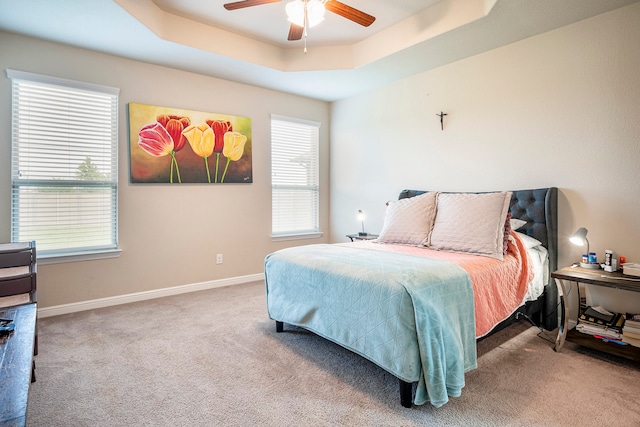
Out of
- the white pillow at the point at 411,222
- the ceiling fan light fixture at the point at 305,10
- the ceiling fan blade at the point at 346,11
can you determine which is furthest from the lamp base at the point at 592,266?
the ceiling fan light fixture at the point at 305,10

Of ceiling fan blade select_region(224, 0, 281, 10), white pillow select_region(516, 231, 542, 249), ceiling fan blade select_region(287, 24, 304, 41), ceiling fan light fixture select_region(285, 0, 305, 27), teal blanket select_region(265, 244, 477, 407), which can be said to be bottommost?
teal blanket select_region(265, 244, 477, 407)

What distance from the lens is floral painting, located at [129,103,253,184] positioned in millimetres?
3549

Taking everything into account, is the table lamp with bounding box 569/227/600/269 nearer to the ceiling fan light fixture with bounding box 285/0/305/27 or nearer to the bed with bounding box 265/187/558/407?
the bed with bounding box 265/187/558/407

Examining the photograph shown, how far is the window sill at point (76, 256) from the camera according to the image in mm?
3080

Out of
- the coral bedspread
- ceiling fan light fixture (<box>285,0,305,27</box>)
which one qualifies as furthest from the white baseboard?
ceiling fan light fixture (<box>285,0,305,27</box>)

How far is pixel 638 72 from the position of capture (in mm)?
2486

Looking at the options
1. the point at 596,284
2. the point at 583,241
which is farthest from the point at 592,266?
the point at 596,284

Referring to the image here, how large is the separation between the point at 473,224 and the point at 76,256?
354 cm

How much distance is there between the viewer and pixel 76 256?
3230mm

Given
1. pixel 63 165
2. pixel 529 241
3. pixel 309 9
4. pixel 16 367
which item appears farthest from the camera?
pixel 63 165

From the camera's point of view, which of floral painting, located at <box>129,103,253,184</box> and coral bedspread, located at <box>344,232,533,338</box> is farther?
floral painting, located at <box>129,103,253,184</box>

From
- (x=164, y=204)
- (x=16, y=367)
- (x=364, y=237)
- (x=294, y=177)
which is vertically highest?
(x=294, y=177)

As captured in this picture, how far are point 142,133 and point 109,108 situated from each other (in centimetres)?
36

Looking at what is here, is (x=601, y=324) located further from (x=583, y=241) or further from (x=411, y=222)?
(x=411, y=222)
